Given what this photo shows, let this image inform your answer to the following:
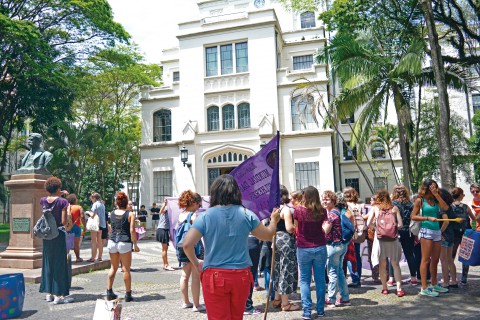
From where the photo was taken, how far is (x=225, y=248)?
352cm

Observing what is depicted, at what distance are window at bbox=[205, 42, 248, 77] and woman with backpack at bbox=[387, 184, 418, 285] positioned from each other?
18.2m

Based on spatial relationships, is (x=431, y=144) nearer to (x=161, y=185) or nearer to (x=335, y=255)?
(x=161, y=185)

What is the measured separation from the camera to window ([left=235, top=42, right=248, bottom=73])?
25.0m

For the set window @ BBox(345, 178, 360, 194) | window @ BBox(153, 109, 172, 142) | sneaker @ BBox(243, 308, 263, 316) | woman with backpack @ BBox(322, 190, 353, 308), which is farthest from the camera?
window @ BBox(345, 178, 360, 194)

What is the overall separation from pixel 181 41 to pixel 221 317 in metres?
24.4

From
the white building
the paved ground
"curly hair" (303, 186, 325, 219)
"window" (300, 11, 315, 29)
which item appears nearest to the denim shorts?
the paved ground

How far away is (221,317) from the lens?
134 inches

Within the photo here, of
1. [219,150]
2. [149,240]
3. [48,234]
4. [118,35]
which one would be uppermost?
[118,35]

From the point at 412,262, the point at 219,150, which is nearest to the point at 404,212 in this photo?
the point at 412,262

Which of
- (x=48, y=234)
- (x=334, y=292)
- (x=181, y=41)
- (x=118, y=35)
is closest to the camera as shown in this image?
(x=334, y=292)

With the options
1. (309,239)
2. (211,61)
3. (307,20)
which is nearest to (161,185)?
(211,61)

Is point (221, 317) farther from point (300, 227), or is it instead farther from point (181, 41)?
point (181, 41)

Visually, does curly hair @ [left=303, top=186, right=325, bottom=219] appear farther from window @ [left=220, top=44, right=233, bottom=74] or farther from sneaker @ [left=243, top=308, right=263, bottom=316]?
window @ [left=220, top=44, right=233, bottom=74]

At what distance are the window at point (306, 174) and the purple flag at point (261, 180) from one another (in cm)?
1865
